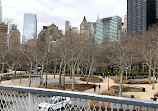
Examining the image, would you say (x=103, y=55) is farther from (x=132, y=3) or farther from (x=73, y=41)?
(x=132, y=3)

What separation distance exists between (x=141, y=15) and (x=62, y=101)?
195 metres

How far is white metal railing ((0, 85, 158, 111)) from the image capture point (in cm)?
212

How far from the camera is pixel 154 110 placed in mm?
2000

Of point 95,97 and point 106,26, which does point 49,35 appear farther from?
point 106,26

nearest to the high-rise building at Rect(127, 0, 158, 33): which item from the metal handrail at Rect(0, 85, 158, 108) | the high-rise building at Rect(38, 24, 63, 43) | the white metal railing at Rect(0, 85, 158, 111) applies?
the high-rise building at Rect(38, 24, 63, 43)

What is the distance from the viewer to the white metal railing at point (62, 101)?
2.12 metres

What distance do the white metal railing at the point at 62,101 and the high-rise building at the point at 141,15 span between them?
176291mm

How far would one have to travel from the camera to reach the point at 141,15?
173 meters

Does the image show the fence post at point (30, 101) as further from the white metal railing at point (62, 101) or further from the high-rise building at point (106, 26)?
the high-rise building at point (106, 26)

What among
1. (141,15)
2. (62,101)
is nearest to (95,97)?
(62,101)

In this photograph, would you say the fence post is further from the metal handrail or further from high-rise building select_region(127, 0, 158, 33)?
high-rise building select_region(127, 0, 158, 33)

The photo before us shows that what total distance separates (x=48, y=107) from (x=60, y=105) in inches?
12.8

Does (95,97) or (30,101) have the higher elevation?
(95,97)

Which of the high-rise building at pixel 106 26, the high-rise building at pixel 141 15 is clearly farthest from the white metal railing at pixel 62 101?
the high-rise building at pixel 141 15
